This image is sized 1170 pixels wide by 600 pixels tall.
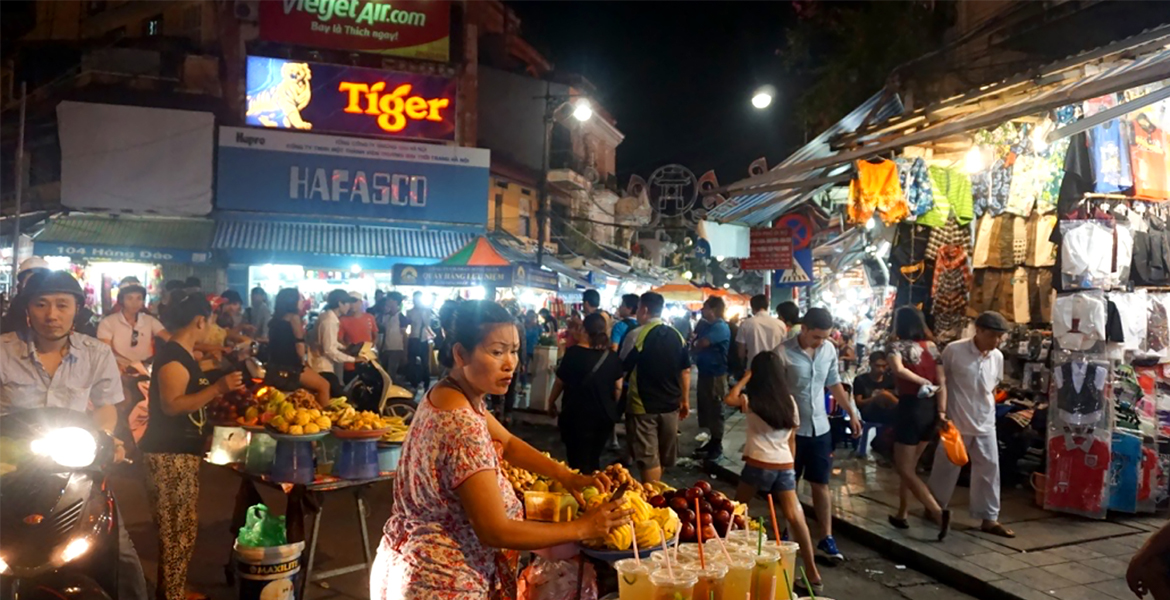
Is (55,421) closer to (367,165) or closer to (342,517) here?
(342,517)

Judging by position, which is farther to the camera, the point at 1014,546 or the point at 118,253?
the point at 118,253

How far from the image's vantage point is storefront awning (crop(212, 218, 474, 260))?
60.0ft

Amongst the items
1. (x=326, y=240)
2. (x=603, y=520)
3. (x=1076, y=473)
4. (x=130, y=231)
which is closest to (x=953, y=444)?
(x=1076, y=473)

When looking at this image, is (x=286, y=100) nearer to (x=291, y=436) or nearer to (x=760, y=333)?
(x=760, y=333)

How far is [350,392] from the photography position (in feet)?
23.3

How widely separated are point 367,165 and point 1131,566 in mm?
18908

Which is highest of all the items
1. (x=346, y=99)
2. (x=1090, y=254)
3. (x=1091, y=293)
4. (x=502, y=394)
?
(x=346, y=99)

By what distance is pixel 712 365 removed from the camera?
10.5 meters

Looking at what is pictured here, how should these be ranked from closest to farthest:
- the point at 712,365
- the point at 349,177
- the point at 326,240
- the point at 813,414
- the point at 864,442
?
the point at 813,414 → the point at 864,442 → the point at 712,365 → the point at 326,240 → the point at 349,177

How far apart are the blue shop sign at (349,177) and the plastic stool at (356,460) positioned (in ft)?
50.8

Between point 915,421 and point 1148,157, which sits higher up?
point 1148,157

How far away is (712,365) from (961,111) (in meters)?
4.39

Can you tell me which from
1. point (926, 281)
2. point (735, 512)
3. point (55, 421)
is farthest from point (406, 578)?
point (926, 281)

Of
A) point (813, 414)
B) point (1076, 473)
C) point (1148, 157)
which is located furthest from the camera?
point (1148, 157)
